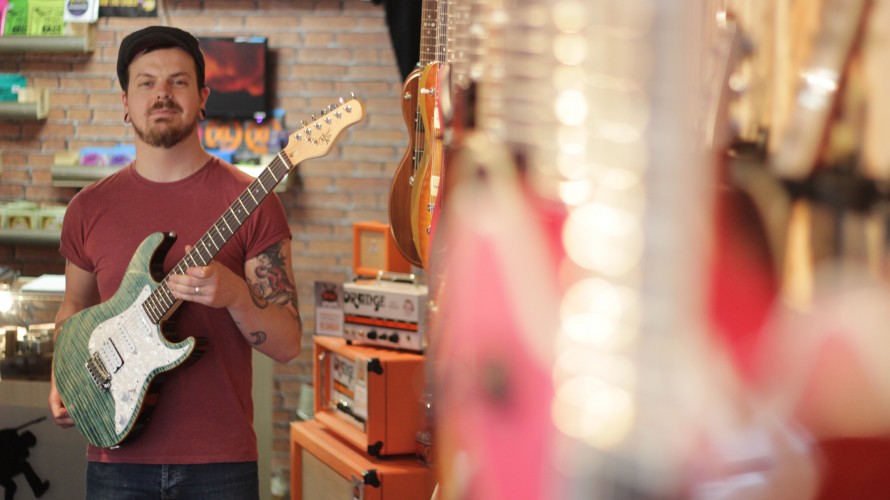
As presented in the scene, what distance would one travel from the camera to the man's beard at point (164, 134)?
1.93 m

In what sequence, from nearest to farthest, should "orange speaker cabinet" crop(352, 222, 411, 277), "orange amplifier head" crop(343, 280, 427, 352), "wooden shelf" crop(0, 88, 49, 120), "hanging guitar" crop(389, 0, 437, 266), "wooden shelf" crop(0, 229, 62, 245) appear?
"hanging guitar" crop(389, 0, 437, 266) < "orange amplifier head" crop(343, 280, 427, 352) < "orange speaker cabinet" crop(352, 222, 411, 277) < "wooden shelf" crop(0, 229, 62, 245) < "wooden shelf" crop(0, 88, 49, 120)

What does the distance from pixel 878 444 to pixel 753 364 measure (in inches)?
0.7

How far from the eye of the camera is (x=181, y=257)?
1.98 meters

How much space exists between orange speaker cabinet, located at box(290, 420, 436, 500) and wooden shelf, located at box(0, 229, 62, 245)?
1896 mm

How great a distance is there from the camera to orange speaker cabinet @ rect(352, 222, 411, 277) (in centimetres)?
345

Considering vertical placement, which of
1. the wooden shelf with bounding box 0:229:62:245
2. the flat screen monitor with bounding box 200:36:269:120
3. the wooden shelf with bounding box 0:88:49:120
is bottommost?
the wooden shelf with bounding box 0:229:62:245

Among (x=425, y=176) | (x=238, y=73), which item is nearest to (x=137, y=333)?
(x=425, y=176)

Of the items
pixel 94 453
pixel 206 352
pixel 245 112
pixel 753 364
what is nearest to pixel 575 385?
pixel 753 364

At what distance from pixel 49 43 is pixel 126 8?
42cm

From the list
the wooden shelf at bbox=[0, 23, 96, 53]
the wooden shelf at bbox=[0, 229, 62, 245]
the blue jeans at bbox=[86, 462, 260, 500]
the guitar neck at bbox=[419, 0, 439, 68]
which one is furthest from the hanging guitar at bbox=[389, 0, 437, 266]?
the wooden shelf at bbox=[0, 23, 96, 53]

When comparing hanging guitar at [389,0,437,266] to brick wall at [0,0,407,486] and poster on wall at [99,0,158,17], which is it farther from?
poster on wall at [99,0,158,17]

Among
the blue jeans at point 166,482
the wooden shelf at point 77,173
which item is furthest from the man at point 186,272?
the wooden shelf at point 77,173

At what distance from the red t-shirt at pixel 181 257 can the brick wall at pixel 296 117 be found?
2.68 m

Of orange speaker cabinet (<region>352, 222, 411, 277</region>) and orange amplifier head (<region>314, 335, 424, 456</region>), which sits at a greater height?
orange speaker cabinet (<region>352, 222, 411, 277</region>)
